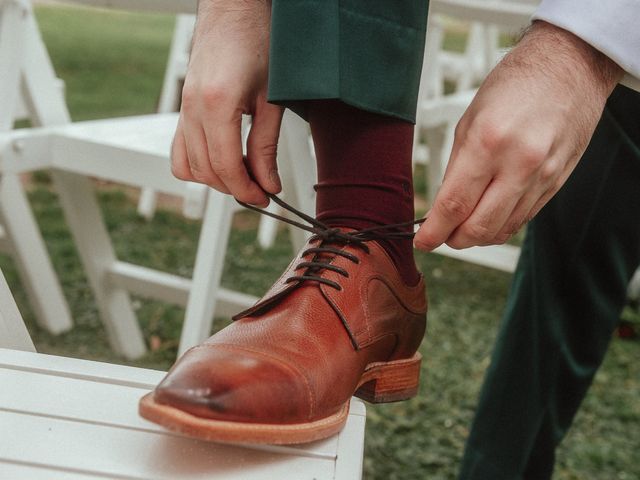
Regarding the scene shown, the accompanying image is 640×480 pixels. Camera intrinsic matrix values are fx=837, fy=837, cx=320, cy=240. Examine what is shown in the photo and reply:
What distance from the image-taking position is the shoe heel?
825mm

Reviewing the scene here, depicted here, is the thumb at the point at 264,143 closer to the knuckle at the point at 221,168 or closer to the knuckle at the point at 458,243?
the knuckle at the point at 221,168

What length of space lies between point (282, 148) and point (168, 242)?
4.59ft

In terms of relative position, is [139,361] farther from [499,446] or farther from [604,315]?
[604,315]

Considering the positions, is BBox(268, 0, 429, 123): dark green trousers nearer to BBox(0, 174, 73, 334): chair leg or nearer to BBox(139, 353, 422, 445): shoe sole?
BBox(139, 353, 422, 445): shoe sole

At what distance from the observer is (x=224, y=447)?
0.61 metres

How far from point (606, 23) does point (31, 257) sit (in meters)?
1.45

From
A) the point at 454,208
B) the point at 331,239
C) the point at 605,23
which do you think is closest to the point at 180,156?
the point at 331,239

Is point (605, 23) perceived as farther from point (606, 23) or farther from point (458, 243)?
point (458, 243)

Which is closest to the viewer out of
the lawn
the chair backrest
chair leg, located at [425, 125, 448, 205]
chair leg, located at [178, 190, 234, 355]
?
chair leg, located at [178, 190, 234, 355]

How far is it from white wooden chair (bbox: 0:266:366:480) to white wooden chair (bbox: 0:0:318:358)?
0.57 metres

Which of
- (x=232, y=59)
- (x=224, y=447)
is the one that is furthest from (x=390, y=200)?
(x=224, y=447)

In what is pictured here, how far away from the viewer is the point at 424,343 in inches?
76.4

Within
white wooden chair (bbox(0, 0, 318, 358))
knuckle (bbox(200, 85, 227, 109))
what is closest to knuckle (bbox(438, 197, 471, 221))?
knuckle (bbox(200, 85, 227, 109))

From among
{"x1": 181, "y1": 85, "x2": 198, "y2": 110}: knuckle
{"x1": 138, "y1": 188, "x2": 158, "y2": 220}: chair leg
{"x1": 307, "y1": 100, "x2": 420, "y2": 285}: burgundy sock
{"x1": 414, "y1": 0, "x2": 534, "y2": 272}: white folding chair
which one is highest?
{"x1": 181, "y1": 85, "x2": 198, "y2": 110}: knuckle
